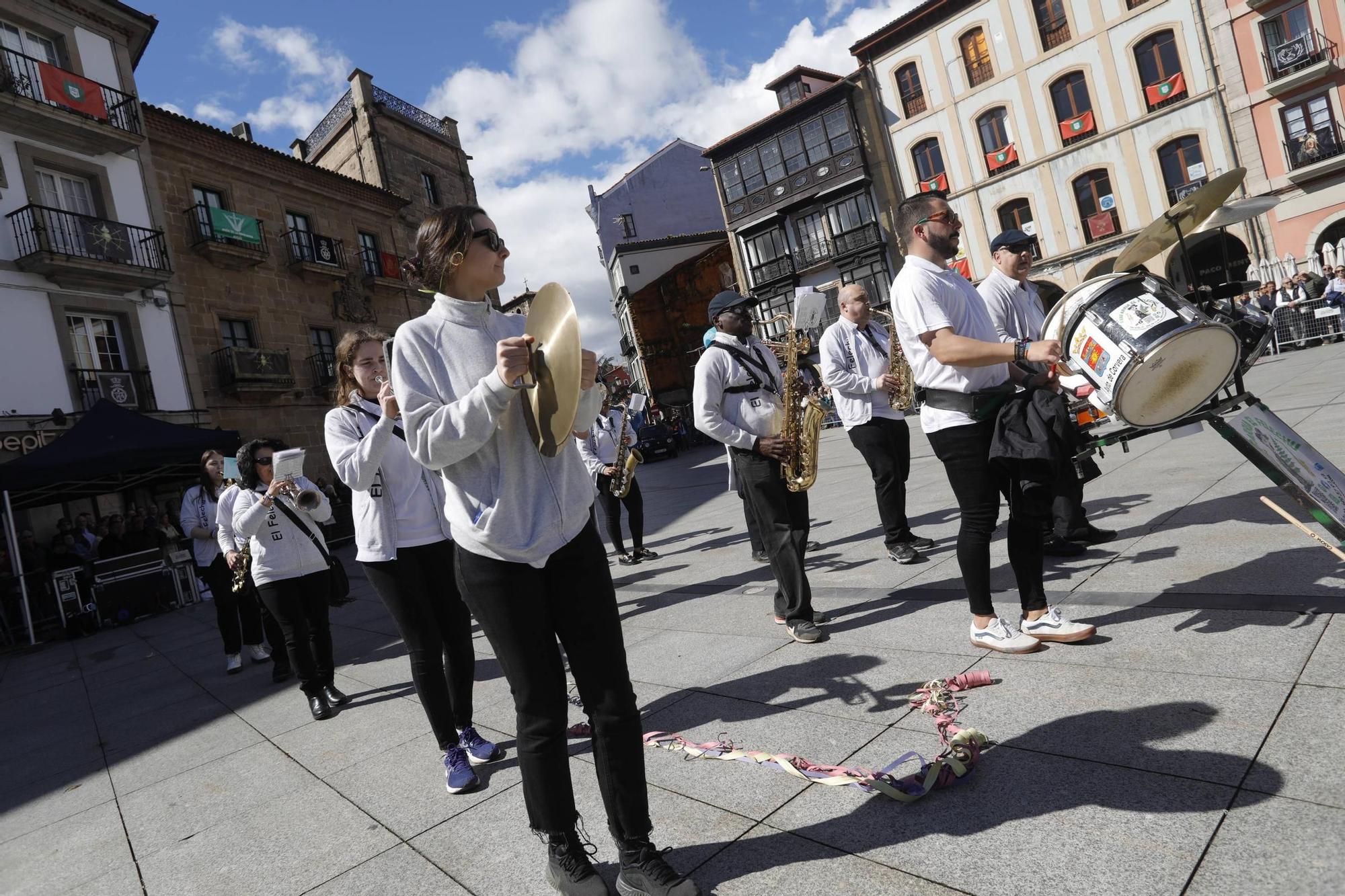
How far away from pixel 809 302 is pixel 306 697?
13.7 feet

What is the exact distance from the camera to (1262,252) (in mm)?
21719

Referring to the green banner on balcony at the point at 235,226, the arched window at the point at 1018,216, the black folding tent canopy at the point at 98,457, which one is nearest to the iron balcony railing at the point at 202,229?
the green banner on balcony at the point at 235,226

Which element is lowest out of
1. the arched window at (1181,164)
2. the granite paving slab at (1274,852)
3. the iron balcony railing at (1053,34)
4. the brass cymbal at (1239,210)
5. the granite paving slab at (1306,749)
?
the granite paving slab at (1274,852)

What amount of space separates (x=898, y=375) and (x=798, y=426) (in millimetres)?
1742

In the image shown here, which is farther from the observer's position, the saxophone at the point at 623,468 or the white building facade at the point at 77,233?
the white building facade at the point at 77,233

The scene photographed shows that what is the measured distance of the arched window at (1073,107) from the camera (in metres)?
24.4

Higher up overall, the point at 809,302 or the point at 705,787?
the point at 809,302

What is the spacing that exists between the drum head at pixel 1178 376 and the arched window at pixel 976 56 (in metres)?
27.8

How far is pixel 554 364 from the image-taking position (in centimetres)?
185

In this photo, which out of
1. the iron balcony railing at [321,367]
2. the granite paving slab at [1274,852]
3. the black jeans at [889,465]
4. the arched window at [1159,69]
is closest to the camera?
the granite paving slab at [1274,852]

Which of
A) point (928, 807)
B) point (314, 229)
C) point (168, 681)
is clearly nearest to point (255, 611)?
point (168, 681)

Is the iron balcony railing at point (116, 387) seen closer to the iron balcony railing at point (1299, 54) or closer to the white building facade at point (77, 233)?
the white building facade at point (77, 233)

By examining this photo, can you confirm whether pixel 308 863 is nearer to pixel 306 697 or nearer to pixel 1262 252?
pixel 306 697

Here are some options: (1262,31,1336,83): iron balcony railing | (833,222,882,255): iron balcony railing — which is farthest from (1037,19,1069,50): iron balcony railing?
(833,222,882,255): iron balcony railing
